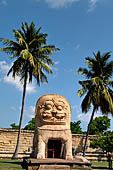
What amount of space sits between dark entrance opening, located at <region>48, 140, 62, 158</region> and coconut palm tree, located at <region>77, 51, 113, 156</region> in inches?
330

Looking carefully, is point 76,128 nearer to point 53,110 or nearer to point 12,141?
point 12,141

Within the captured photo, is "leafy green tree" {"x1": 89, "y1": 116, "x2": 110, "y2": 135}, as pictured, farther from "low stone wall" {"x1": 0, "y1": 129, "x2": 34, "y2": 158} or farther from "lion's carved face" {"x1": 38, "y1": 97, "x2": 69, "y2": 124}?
"lion's carved face" {"x1": 38, "y1": 97, "x2": 69, "y2": 124}

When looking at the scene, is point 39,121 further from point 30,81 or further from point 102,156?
point 102,156

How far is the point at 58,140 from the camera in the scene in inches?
376

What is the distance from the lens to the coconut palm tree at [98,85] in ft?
58.1

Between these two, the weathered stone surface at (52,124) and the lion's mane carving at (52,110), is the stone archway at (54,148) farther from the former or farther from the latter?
the lion's mane carving at (52,110)

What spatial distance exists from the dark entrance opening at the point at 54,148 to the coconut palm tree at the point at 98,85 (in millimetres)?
8371

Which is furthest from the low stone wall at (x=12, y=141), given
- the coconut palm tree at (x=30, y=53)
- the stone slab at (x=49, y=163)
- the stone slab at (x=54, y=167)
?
the stone slab at (x=54, y=167)

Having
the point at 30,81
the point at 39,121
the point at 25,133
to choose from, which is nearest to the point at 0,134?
the point at 25,133

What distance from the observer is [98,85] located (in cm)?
1808

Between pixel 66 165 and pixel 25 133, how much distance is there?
1150 centimetres

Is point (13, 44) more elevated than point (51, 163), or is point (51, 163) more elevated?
point (13, 44)

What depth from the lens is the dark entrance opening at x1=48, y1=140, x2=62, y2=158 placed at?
9414 mm

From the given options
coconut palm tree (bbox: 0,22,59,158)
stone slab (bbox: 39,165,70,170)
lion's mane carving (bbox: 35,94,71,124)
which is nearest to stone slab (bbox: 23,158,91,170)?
stone slab (bbox: 39,165,70,170)
